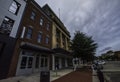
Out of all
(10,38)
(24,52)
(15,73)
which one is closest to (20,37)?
(10,38)

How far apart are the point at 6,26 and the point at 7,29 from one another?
39cm

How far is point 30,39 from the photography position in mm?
14891

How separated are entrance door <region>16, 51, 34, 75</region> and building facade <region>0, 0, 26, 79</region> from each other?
6.03 ft

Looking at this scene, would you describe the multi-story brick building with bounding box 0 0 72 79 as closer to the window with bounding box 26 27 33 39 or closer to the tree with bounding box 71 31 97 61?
the window with bounding box 26 27 33 39

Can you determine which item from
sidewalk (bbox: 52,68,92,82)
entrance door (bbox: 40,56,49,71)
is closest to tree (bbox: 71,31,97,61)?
entrance door (bbox: 40,56,49,71)

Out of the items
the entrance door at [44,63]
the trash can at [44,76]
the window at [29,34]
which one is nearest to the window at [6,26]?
the window at [29,34]

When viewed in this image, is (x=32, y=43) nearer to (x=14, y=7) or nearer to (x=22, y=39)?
(x=22, y=39)

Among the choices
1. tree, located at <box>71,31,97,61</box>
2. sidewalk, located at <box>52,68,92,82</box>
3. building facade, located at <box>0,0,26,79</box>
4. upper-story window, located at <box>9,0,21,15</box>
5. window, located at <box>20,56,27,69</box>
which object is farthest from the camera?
tree, located at <box>71,31,97,61</box>

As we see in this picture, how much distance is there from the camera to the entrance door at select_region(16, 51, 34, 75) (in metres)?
12.7

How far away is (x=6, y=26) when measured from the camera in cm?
1159

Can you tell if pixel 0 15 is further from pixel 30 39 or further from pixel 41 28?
pixel 41 28

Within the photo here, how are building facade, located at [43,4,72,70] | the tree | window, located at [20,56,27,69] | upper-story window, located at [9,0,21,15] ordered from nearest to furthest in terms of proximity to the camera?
upper-story window, located at [9,0,21,15]
window, located at [20,56,27,69]
building facade, located at [43,4,72,70]
the tree

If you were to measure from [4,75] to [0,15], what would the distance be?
6913mm

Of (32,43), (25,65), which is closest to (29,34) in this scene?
(32,43)
